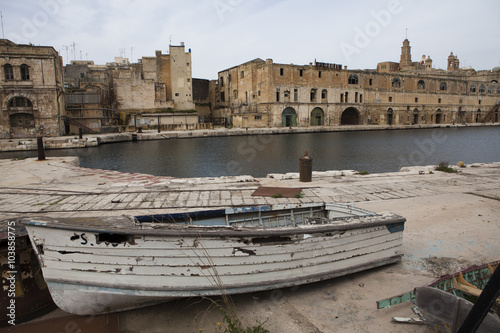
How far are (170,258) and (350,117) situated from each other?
185 ft

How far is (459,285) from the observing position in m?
3.67

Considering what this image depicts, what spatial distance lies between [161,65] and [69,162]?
38425 mm

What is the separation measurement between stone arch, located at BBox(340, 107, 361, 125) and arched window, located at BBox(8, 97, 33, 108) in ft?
147

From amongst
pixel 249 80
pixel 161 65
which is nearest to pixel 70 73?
pixel 161 65

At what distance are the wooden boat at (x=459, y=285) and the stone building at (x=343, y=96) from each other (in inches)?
1671

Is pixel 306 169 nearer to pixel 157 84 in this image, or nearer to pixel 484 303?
pixel 484 303

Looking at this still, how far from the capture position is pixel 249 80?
162ft

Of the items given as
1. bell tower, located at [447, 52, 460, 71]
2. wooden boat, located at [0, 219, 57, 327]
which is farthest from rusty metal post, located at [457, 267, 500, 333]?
bell tower, located at [447, 52, 460, 71]

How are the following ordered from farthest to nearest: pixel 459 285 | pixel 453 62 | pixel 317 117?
1. pixel 453 62
2. pixel 317 117
3. pixel 459 285

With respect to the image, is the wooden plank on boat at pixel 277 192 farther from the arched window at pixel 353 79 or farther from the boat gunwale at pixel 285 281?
the arched window at pixel 353 79

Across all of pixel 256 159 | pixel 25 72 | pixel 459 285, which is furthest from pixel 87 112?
pixel 459 285

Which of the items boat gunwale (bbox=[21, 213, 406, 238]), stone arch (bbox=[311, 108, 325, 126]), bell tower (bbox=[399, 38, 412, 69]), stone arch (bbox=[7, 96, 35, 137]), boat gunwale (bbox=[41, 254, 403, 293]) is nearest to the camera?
boat gunwale (bbox=[21, 213, 406, 238])

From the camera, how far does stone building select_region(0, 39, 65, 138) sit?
32.1 metres

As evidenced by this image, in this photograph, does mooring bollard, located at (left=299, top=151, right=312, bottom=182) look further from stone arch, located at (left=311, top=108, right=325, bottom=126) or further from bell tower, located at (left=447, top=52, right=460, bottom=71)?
bell tower, located at (left=447, top=52, right=460, bottom=71)
